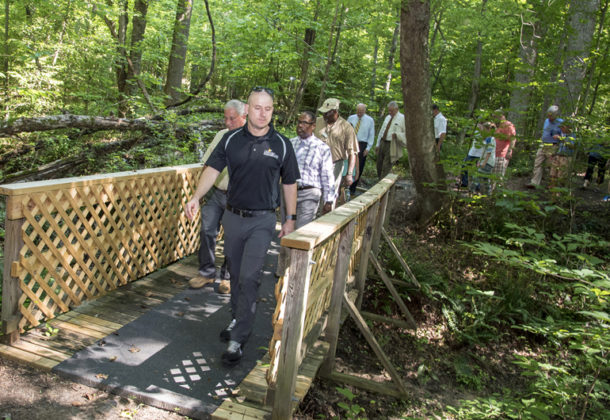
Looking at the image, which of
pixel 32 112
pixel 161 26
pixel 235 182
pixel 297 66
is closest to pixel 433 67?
pixel 297 66

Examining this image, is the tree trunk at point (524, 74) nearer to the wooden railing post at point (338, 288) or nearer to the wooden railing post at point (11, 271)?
the wooden railing post at point (338, 288)

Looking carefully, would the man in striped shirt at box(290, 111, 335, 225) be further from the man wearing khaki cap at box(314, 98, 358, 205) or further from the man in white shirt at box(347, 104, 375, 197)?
the man in white shirt at box(347, 104, 375, 197)

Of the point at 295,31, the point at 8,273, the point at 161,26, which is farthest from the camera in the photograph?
the point at 161,26

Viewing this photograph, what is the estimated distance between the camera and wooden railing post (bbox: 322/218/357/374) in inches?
147

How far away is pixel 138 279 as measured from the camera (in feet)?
16.8

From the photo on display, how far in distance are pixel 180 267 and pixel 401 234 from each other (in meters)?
4.25

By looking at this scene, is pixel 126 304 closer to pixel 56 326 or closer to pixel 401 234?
pixel 56 326

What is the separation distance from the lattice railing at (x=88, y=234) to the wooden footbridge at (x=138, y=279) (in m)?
0.01

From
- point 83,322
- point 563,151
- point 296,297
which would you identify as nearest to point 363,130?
point 563,151

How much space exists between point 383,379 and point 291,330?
9.25ft

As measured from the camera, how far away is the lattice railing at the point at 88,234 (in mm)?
3455

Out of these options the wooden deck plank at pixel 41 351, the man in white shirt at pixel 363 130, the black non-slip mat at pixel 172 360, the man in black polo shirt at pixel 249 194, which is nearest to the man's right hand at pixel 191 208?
the man in black polo shirt at pixel 249 194

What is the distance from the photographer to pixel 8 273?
3396 millimetres

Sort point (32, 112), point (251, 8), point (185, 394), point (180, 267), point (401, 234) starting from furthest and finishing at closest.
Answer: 1. point (251, 8)
2. point (32, 112)
3. point (401, 234)
4. point (180, 267)
5. point (185, 394)
